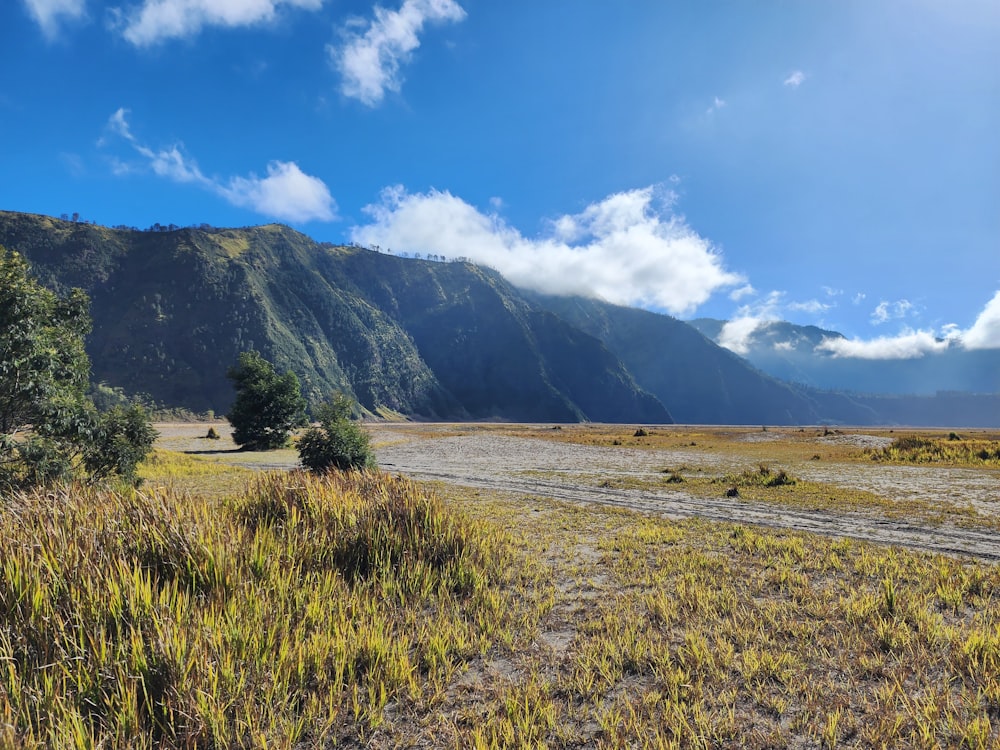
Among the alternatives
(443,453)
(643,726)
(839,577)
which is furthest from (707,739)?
(443,453)

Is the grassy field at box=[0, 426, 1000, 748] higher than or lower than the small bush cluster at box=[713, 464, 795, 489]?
higher

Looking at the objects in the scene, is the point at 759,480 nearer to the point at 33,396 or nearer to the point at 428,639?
the point at 428,639

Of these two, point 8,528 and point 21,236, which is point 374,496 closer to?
point 8,528

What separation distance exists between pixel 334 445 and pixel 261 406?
2805cm

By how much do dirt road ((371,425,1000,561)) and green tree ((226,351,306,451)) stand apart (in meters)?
11.7

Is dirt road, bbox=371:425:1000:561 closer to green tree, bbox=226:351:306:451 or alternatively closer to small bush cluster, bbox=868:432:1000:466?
small bush cluster, bbox=868:432:1000:466

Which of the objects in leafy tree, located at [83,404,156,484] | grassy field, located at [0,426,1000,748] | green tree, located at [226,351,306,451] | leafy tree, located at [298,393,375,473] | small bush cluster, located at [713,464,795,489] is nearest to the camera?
grassy field, located at [0,426,1000,748]

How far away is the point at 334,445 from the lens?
20562mm

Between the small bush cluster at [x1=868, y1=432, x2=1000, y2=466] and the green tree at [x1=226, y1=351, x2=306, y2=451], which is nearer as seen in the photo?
the small bush cluster at [x1=868, y1=432, x2=1000, y2=466]

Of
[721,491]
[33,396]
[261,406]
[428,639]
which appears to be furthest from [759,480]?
[261,406]

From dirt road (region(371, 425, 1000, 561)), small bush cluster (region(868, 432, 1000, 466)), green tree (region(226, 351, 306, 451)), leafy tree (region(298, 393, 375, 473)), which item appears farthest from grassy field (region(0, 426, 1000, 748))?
green tree (region(226, 351, 306, 451))

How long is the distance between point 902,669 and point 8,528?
10.2 m

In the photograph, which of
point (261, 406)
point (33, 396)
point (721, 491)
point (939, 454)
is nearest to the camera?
point (33, 396)

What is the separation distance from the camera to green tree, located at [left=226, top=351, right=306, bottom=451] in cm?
4272
